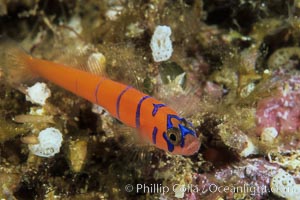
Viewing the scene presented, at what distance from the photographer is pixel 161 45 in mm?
3625

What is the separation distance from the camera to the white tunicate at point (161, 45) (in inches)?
143

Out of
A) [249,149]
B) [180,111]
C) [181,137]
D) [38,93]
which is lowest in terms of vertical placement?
[249,149]

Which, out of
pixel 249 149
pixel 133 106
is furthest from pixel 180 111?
pixel 249 149

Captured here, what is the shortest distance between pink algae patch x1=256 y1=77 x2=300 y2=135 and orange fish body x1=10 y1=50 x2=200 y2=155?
1282 millimetres

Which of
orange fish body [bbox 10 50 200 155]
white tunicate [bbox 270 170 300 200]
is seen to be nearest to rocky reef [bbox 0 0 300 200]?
white tunicate [bbox 270 170 300 200]

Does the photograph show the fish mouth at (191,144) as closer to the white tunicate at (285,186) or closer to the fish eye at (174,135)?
the fish eye at (174,135)

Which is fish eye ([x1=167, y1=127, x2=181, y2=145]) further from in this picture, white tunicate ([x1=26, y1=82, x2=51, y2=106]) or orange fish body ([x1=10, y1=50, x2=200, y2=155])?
white tunicate ([x1=26, y1=82, x2=51, y2=106])

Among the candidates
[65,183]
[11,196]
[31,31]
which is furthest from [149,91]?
[31,31]

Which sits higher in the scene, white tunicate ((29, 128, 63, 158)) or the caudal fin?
the caudal fin

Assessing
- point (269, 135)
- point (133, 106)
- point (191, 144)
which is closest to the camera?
point (191, 144)

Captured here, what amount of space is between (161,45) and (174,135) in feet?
4.86

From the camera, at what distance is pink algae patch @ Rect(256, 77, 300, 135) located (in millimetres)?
3439

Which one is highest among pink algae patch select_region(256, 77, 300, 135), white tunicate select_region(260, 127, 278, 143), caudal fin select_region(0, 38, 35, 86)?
caudal fin select_region(0, 38, 35, 86)

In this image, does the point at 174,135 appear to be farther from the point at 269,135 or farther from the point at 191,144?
the point at 269,135
